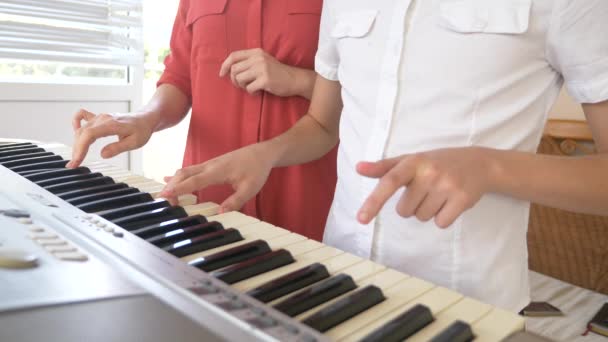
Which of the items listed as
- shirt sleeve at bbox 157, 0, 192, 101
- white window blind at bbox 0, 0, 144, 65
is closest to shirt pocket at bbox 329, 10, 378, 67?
shirt sleeve at bbox 157, 0, 192, 101

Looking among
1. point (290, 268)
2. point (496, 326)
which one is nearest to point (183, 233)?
point (290, 268)

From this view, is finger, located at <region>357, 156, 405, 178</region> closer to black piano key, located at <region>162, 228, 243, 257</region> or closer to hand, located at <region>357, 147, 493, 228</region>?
hand, located at <region>357, 147, 493, 228</region>

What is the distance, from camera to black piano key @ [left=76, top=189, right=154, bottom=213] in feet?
2.23

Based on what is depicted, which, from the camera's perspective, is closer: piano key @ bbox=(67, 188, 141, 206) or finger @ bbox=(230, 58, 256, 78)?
piano key @ bbox=(67, 188, 141, 206)

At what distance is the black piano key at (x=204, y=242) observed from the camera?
556 millimetres

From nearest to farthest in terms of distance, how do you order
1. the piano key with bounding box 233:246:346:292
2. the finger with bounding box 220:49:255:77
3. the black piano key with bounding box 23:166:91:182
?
the piano key with bounding box 233:246:346:292 → the black piano key with bounding box 23:166:91:182 → the finger with bounding box 220:49:255:77

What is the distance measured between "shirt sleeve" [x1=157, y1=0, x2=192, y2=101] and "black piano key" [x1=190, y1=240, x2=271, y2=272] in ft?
2.75

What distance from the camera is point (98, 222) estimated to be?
2.00 feet

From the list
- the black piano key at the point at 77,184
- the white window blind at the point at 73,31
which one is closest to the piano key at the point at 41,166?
the black piano key at the point at 77,184

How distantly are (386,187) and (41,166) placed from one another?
70cm

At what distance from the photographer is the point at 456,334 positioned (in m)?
0.40

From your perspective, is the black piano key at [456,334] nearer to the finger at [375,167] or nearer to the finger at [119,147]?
the finger at [375,167]

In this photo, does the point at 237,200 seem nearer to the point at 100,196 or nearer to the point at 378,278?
the point at 100,196

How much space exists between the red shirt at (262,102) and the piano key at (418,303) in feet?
2.20
